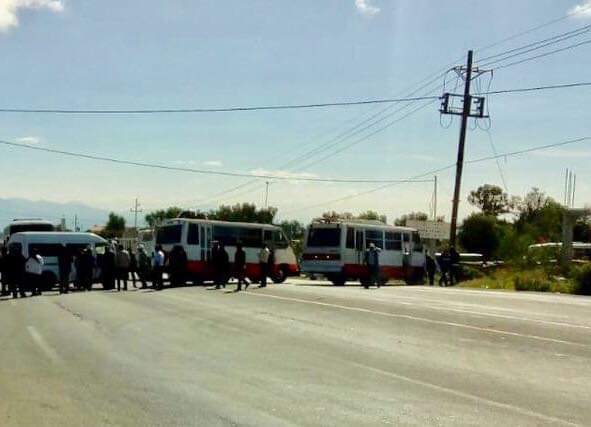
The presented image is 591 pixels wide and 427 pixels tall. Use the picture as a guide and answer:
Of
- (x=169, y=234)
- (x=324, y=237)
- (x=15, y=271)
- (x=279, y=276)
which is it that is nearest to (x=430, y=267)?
(x=324, y=237)

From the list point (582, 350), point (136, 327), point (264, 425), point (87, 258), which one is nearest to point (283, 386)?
point (264, 425)

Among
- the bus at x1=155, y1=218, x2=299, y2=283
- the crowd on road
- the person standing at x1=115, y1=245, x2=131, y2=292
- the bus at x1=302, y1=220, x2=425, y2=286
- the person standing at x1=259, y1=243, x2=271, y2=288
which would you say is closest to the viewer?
the crowd on road

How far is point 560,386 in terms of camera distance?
966cm

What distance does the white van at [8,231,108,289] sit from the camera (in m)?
31.2

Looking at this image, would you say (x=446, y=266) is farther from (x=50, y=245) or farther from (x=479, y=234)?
(x=479, y=234)

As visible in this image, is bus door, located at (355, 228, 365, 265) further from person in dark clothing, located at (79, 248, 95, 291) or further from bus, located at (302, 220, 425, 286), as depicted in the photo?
person in dark clothing, located at (79, 248, 95, 291)

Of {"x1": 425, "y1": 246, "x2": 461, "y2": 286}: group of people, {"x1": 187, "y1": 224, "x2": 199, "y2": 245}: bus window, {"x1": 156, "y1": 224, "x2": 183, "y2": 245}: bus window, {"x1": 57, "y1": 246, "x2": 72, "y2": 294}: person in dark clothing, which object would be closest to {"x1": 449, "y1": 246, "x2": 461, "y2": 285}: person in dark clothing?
{"x1": 425, "y1": 246, "x2": 461, "y2": 286}: group of people

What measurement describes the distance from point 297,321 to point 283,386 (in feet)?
23.9

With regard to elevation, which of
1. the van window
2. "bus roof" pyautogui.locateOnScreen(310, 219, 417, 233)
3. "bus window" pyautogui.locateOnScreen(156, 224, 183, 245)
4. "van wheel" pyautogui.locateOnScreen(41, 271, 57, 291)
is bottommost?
"van wheel" pyautogui.locateOnScreen(41, 271, 57, 291)

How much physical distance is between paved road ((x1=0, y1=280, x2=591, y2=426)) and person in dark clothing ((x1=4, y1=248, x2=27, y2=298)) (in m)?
5.72

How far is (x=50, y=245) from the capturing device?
31812 millimetres

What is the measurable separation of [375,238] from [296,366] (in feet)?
82.3

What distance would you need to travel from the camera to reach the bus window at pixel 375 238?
35281 mm

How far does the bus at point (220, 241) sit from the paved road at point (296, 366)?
12.9 metres
